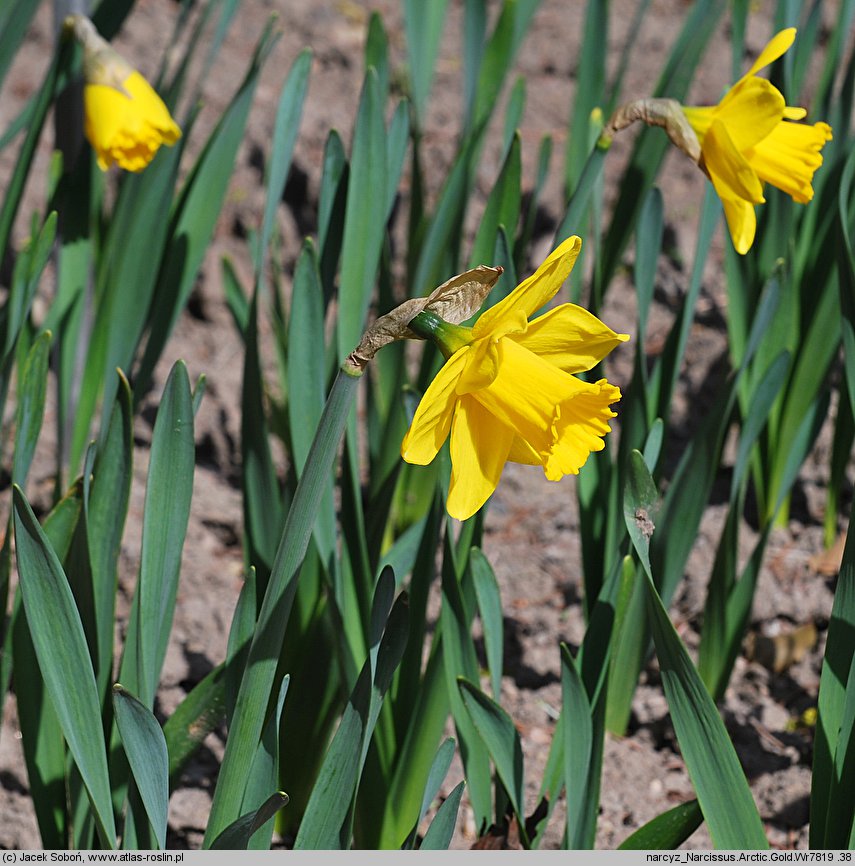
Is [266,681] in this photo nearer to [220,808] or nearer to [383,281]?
[220,808]

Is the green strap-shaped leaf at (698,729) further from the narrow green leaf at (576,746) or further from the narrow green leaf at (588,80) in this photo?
the narrow green leaf at (588,80)

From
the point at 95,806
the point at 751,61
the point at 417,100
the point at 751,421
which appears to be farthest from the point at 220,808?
the point at 751,61

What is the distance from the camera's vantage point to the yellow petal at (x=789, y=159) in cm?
115

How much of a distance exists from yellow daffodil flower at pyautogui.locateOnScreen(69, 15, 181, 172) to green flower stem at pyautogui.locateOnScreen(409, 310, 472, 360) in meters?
0.79

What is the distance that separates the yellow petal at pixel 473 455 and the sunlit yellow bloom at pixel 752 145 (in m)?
0.45

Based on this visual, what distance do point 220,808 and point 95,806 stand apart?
12 cm

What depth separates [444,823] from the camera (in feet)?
3.09

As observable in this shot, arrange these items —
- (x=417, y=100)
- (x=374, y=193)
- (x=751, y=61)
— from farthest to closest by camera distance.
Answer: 1. (x=751, y=61)
2. (x=417, y=100)
3. (x=374, y=193)

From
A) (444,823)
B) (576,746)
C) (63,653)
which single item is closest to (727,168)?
(576,746)

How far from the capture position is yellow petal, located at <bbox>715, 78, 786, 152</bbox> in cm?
108

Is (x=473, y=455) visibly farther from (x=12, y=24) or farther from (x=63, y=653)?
(x=12, y=24)

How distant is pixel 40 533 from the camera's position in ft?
2.84

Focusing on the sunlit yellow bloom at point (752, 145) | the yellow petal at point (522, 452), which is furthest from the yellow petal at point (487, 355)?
the sunlit yellow bloom at point (752, 145)

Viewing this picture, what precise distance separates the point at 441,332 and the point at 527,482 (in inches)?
53.7
